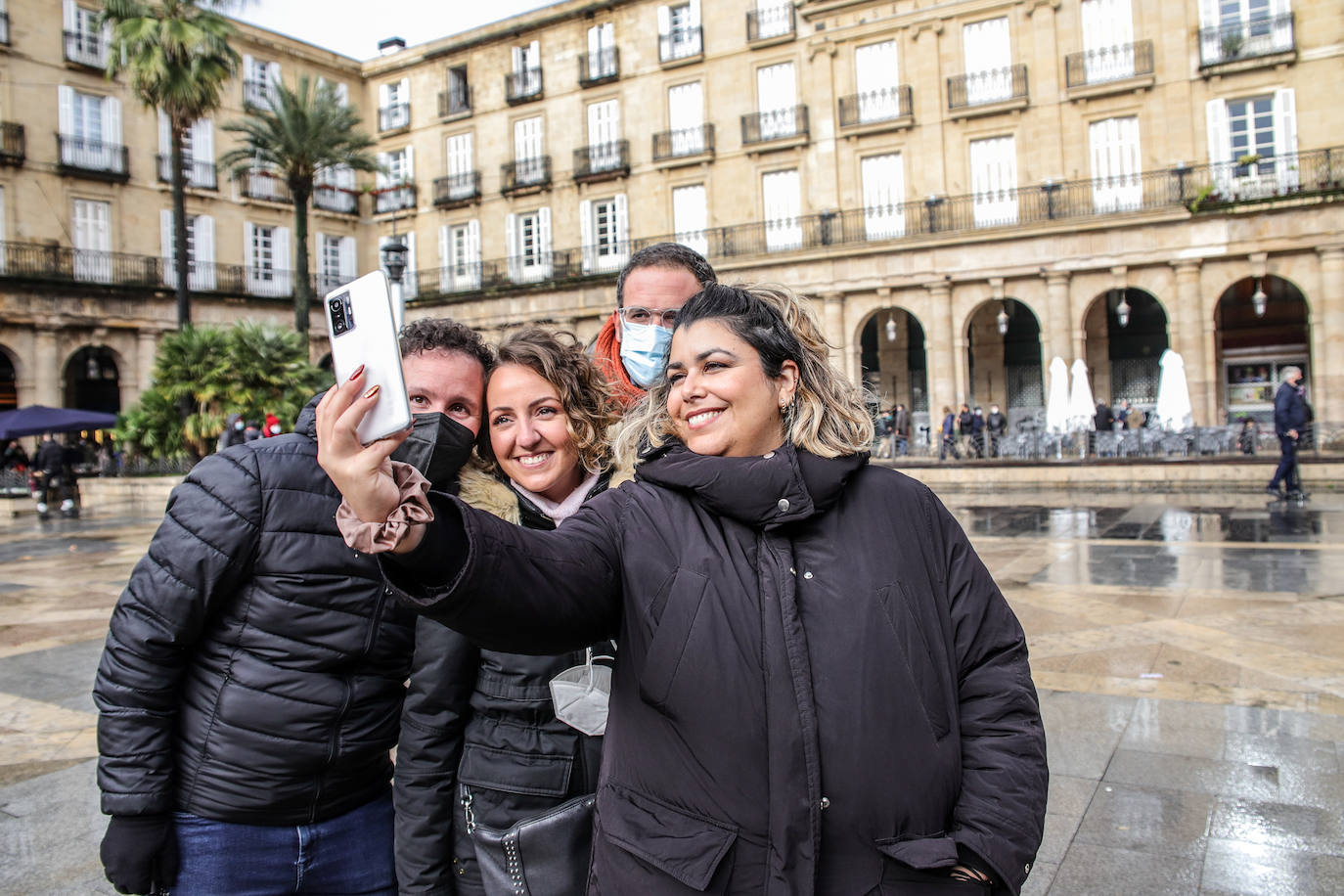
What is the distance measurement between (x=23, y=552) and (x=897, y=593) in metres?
15.1

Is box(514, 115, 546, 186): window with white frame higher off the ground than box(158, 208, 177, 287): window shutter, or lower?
higher

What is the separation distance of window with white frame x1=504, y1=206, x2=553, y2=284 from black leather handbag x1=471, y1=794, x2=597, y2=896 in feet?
104

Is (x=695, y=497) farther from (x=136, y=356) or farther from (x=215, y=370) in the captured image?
(x=136, y=356)

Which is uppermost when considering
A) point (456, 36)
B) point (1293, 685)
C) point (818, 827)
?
point (456, 36)

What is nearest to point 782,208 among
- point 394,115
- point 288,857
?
point 394,115

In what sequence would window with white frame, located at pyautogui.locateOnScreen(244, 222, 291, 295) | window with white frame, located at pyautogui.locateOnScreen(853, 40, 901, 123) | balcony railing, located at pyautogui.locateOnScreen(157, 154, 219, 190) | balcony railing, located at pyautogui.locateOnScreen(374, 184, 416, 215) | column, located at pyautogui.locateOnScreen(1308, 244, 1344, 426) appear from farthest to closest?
balcony railing, located at pyautogui.locateOnScreen(374, 184, 416, 215), window with white frame, located at pyautogui.locateOnScreen(244, 222, 291, 295), balcony railing, located at pyautogui.locateOnScreen(157, 154, 219, 190), window with white frame, located at pyautogui.locateOnScreen(853, 40, 901, 123), column, located at pyautogui.locateOnScreen(1308, 244, 1344, 426)

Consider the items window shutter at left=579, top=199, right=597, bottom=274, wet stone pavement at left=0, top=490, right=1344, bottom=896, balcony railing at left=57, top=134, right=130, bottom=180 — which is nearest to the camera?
wet stone pavement at left=0, top=490, right=1344, bottom=896

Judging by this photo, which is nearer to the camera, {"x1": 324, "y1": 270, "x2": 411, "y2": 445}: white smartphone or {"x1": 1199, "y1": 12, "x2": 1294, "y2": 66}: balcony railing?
{"x1": 324, "y1": 270, "x2": 411, "y2": 445}: white smartphone

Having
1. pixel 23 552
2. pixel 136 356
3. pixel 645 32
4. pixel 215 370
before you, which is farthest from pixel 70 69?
pixel 23 552

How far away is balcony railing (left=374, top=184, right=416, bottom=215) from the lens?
34.8 metres

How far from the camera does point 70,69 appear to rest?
28.4m

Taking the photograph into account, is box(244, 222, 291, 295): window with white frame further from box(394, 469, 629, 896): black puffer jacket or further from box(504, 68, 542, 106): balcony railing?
box(394, 469, 629, 896): black puffer jacket

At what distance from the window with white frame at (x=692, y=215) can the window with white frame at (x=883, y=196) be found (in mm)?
5335

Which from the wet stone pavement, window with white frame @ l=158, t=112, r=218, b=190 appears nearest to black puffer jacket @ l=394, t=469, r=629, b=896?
the wet stone pavement
